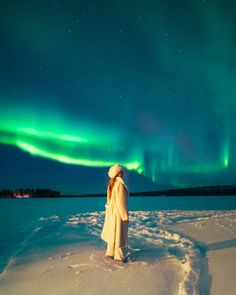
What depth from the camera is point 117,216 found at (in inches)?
263

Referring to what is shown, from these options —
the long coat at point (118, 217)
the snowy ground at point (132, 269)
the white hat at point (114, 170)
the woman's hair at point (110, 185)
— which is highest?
the white hat at point (114, 170)

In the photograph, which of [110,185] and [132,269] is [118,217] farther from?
[132,269]

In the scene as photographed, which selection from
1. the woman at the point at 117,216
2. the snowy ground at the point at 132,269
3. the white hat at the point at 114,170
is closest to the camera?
the snowy ground at the point at 132,269

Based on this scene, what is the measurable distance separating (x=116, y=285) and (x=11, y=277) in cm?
237

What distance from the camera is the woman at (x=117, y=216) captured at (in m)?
6.55

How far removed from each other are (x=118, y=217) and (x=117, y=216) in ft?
0.11

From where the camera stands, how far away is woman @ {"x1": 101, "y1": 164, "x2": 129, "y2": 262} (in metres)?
6.55

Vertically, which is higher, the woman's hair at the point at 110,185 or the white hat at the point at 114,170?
the white hat at the point at 114,170

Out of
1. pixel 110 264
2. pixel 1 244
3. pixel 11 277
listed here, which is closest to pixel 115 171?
pixel 110 264

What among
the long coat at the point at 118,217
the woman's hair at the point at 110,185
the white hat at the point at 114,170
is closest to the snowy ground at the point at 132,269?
the long coat at the point at 118,217

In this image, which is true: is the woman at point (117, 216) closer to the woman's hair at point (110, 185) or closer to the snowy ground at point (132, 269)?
the woman's hair at point (110, 185)

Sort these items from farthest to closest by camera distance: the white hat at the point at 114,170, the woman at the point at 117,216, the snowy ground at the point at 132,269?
the white hat at the point at 114,170
the woman at the point at 117,216
the snowy ground at the point at 132,269

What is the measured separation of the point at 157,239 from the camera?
31.4ft

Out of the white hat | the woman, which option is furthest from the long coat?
the white hat
